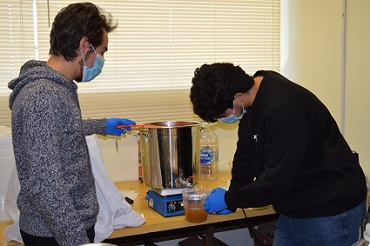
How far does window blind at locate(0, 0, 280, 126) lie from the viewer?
2.39 m

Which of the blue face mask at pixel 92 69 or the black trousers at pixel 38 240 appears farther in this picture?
the blue face mask at pixel 92 69

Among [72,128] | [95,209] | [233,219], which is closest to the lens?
[72,128]

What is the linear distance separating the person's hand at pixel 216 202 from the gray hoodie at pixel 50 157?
1.83ft

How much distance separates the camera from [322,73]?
8.67ft

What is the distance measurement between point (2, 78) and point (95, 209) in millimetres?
1308

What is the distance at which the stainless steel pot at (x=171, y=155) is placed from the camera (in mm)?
1939

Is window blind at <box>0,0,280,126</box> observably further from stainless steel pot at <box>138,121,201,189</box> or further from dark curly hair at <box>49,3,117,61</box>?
dark curly hair at <box>49,3,117,61</box>

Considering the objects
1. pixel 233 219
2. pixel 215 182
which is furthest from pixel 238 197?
pixel 215 182

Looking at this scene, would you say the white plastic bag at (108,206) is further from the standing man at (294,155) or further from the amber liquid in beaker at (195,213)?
the standing man at (294,155)

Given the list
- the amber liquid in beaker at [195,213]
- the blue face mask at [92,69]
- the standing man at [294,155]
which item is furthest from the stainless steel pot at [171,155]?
the blue face mask at [92,69]

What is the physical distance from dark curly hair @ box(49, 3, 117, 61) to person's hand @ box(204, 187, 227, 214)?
79 centimetres

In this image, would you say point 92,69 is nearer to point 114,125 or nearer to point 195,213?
point 114,125

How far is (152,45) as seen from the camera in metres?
2.62

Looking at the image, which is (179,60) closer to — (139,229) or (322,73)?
(322,73)
